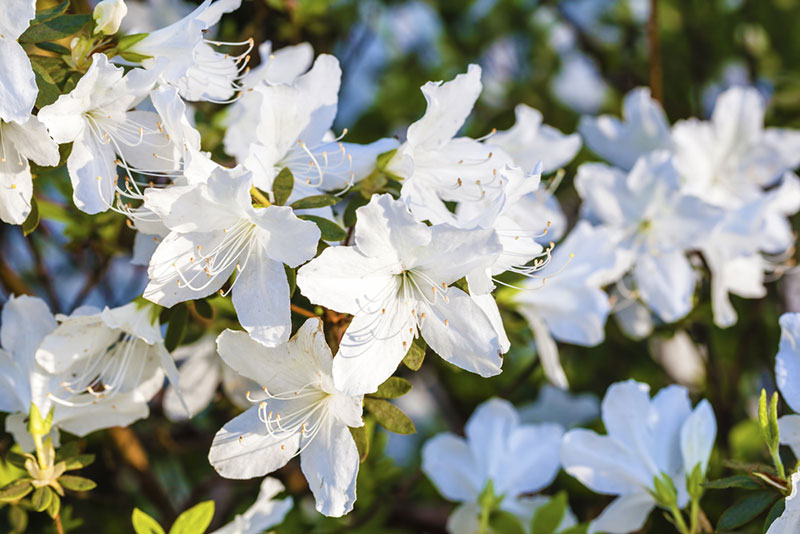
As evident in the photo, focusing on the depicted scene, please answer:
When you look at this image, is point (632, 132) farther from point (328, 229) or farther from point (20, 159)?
point (20, 159)

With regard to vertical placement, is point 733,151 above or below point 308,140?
below

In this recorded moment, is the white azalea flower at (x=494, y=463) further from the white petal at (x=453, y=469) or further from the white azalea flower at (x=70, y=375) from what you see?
the white azalea flower at (x=70, y=375)

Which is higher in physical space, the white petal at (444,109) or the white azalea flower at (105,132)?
the white petal at (444,109)

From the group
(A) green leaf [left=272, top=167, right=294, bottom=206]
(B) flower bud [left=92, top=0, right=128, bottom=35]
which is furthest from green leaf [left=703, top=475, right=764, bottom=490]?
(B) flower bud [left=92, top=0, right=128, bottom=35]

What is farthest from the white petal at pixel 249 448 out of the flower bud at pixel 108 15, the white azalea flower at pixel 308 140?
the flower bud at pixel 108 15

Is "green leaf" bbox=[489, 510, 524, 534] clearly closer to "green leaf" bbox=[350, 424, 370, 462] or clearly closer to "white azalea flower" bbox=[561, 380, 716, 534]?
"white azalea flower" bbox=[561, 380, 716, 534]

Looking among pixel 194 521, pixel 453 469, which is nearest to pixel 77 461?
pixel 194 521
